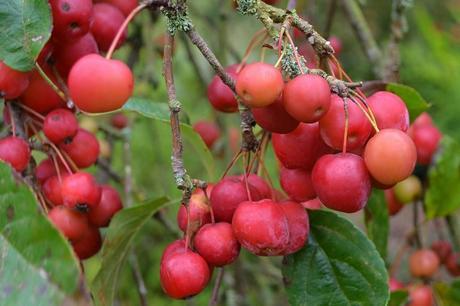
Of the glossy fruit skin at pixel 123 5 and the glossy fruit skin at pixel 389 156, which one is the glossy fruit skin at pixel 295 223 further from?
the glossy fruit skin at pixel 123 5

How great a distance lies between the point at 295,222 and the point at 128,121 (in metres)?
1.03

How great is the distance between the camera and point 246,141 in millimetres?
857

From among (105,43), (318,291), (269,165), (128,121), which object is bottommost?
(269,165)

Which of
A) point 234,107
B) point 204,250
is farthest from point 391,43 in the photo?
point 204,250

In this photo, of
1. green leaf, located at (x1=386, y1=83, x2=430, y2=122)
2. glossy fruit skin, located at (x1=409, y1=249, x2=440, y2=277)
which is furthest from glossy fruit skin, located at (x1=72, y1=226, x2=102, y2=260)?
glossy fruit skin, located at (x1=409, y1=249, x2=440, y2=277)

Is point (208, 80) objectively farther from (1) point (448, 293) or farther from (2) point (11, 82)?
(2) point (11, 82)

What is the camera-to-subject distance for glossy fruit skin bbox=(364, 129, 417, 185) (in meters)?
0.74

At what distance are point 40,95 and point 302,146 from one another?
0.34m

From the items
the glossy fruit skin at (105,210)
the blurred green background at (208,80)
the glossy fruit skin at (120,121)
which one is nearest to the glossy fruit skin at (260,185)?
the glossy fruit skin at (105,210)

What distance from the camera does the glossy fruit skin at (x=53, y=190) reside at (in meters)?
0.91

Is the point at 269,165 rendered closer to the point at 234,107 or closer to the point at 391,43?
the point at 391,43

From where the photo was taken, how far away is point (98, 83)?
2.36 ft

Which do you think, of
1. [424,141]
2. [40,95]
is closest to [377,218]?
[424,141]

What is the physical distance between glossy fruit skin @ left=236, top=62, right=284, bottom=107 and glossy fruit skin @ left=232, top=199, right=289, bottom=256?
0.12 metres
